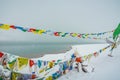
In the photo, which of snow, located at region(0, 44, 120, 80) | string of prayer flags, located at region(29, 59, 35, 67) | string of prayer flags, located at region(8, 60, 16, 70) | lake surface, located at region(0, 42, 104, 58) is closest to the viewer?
string of prayer flags, located at region(8, 60, 16, 70)

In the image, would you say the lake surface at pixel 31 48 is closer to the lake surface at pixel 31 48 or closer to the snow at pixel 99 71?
the lake surface at pixel 31 48

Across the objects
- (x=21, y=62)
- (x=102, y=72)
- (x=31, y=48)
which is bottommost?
(x=102, y=72)

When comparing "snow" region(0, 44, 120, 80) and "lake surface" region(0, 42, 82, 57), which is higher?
"lake surface" region(0, 42, 82, 57)

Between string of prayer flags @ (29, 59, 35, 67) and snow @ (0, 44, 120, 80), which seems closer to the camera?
string of prayer flags @ (29, 59, 35, 67)

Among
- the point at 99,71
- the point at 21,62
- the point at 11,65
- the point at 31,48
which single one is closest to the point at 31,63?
the point at 21,62

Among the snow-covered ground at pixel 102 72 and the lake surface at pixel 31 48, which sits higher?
the lake surface at pixel 31 48

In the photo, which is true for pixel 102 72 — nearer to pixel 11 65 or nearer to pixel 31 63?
pixel 31 63

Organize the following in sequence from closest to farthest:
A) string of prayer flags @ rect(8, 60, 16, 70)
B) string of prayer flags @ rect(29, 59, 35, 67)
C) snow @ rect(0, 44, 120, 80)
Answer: string of prayer flags @ rect(8, 60, 16, 70), string of prayer flags @ rect(29, 59, 35, 67), snow @ rect(0, 44, 120, 80)

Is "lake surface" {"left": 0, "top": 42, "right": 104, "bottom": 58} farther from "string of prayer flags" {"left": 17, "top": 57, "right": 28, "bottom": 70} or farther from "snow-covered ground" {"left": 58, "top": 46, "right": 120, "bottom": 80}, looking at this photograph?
"string of prayer flags" {"left": 17, "top": 57, "right": 28, "bottom": 70}

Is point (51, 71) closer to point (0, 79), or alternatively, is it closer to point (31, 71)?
point (31, 71)

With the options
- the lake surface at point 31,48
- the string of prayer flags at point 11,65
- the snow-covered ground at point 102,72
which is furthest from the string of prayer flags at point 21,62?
the lake surface at point 31,48

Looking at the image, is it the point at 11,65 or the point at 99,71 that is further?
the point at 99,71

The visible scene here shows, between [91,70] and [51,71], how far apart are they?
916 mm

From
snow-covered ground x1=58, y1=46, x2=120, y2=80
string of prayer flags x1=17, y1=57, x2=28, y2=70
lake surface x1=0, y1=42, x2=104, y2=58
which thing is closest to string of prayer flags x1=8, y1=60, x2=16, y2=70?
string of prayer flags x1=17, y1=57, x2=28, y2=70
